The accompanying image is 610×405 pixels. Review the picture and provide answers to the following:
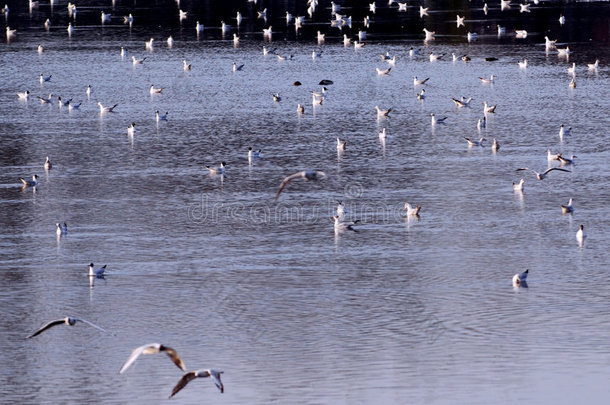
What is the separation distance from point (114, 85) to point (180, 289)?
116ft

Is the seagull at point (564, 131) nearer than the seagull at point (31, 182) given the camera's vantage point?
No

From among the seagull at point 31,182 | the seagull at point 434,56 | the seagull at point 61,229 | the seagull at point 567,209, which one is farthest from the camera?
the seagull at point 434,56

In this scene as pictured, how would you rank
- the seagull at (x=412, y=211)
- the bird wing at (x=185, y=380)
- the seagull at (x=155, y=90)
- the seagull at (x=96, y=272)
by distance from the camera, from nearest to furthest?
1. the bird wing at (x=185, y=380)
2. the seagull at (x=96, y=272)
3. the seagull at (x=412, y=211)
4. the seagull at (x=155, y=90)

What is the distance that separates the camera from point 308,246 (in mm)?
33500

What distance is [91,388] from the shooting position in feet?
79.3

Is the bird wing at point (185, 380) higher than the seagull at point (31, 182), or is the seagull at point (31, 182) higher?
the seagull at point (31, 182)

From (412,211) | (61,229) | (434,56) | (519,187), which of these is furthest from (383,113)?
(61,229)

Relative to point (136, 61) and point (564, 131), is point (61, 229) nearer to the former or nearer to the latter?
point (564, 131)

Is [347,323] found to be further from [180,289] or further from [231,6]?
[231,6]

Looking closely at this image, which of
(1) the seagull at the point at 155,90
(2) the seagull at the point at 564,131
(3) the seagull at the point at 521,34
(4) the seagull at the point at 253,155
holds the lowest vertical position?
(4) the seagull at the point at 253,155

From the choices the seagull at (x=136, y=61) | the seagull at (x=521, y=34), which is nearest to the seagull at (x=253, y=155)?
the seagull at (x=136, y=61)

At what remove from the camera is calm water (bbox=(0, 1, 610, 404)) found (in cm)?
2494

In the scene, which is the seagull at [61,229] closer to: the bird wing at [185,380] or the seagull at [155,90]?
the bird wing at [185,380]

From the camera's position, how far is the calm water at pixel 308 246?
81.8 ft
